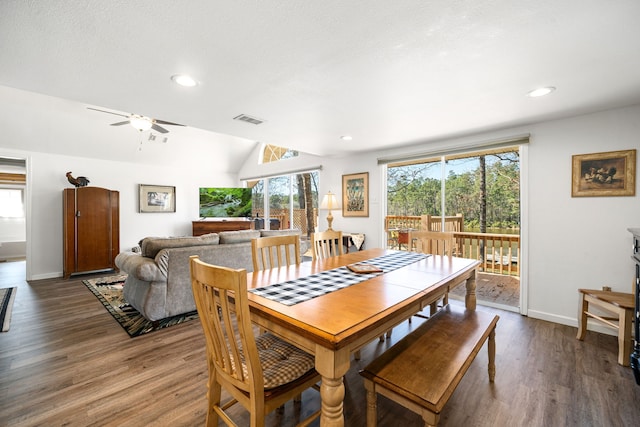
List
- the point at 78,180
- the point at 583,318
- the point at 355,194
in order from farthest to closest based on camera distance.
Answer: the point at 78,180, the point at 355,194, the point at 583,318

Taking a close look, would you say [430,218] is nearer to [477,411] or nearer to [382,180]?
[382,180]

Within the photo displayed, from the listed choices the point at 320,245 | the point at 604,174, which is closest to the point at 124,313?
the point at 320,245

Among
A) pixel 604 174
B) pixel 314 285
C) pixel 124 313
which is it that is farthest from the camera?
pixel 124 313

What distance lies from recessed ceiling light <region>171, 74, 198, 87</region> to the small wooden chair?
150 inches

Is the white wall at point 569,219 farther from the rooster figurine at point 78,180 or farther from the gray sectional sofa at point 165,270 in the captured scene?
the rooster figurine at point 78,180

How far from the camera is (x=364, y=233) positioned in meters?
4.67

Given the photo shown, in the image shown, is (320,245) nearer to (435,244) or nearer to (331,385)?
(435,244)

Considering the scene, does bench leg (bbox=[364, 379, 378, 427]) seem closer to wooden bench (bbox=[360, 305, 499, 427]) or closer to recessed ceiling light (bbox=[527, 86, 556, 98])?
wooden bench (bbox=[360, 305, 499, 427])

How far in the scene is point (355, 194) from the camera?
4.77m

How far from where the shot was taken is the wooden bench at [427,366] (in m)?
1.12

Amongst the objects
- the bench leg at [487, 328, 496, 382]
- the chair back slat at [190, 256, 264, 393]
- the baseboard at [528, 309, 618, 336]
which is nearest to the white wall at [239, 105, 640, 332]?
the baseboard at [528, 309, 618, 336]

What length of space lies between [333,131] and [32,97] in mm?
4520

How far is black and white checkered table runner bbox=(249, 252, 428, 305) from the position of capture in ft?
4.61

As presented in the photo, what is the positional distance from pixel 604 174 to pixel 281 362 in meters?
3.46
